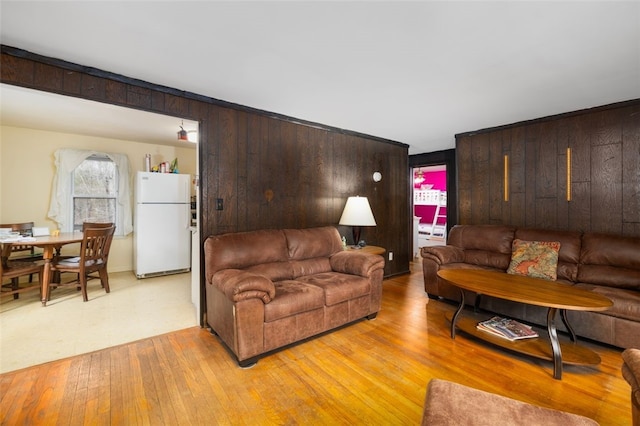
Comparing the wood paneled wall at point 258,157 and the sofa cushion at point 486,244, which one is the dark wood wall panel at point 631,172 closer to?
the sofa cushion at point 486,244

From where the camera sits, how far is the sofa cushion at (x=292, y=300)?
224 cm

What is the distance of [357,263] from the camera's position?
3.02 meters

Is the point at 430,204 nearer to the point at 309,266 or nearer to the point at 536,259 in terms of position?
the point at 536,259

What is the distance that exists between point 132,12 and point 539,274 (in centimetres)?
404

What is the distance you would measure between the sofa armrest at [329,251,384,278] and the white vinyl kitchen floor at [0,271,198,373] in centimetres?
165

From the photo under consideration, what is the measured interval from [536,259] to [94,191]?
6493 mm

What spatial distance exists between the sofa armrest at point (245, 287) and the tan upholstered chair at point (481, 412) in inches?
54.1

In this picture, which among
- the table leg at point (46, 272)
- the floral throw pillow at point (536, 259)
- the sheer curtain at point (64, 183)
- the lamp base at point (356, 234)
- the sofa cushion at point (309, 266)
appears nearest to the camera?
the floral throw pillow at point (536, 259)

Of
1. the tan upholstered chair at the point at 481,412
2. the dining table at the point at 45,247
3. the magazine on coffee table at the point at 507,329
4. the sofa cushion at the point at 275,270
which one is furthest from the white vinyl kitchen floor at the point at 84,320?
the magazine on coffee table at the point at 507,329

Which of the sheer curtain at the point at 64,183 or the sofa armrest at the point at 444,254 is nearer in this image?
the sofa armrest at the point at 444,254

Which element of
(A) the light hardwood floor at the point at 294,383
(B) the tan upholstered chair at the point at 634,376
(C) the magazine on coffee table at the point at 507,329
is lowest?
(A) the light hardwood floor at the point at 294,383

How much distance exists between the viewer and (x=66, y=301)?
3.46 m

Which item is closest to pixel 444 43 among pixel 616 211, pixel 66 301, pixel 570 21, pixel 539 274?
pixel 570 21

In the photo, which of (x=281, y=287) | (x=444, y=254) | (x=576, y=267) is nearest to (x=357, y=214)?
(x=444, y=254)
